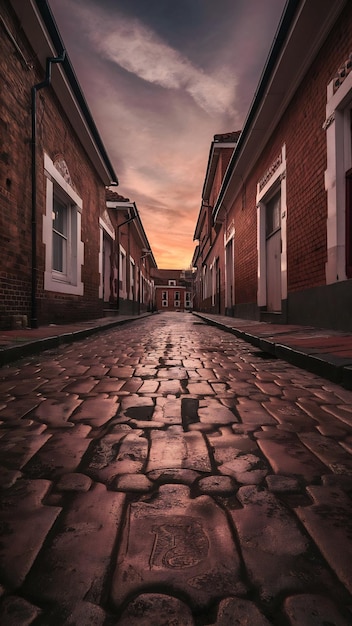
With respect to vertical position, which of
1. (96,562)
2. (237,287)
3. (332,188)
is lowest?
(96,562)

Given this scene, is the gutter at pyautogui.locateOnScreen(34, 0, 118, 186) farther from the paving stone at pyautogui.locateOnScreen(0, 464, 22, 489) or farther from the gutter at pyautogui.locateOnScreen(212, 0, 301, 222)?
the paving stone at pyautogui.locateOnScreen(0, 464, 22, 489)

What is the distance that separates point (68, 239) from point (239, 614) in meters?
9.78

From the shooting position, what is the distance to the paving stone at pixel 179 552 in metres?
0.78

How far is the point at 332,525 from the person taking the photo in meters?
1.02

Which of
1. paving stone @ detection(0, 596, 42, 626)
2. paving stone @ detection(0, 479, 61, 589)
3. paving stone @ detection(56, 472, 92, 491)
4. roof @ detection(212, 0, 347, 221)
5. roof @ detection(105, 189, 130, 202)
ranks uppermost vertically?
roof @ detection(105, 189, 130, 202)

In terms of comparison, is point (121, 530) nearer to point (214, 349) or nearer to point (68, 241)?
point (214, 349)

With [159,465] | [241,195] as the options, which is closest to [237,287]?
[241,195]

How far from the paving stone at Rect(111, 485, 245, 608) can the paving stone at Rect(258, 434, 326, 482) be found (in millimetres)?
407

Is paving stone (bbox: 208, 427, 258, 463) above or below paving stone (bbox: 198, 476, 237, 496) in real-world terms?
above

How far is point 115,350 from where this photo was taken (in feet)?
16.8

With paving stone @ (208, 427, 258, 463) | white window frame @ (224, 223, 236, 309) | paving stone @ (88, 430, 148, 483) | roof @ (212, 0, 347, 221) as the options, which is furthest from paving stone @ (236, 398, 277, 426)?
white window frame @ (224, 223, 236, 309)

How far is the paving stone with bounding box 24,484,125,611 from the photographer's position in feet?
2.54

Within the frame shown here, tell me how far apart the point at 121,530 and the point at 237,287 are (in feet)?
42.1

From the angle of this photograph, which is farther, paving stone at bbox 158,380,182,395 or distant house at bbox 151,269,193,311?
distant house at bbox 151,269,193,311
